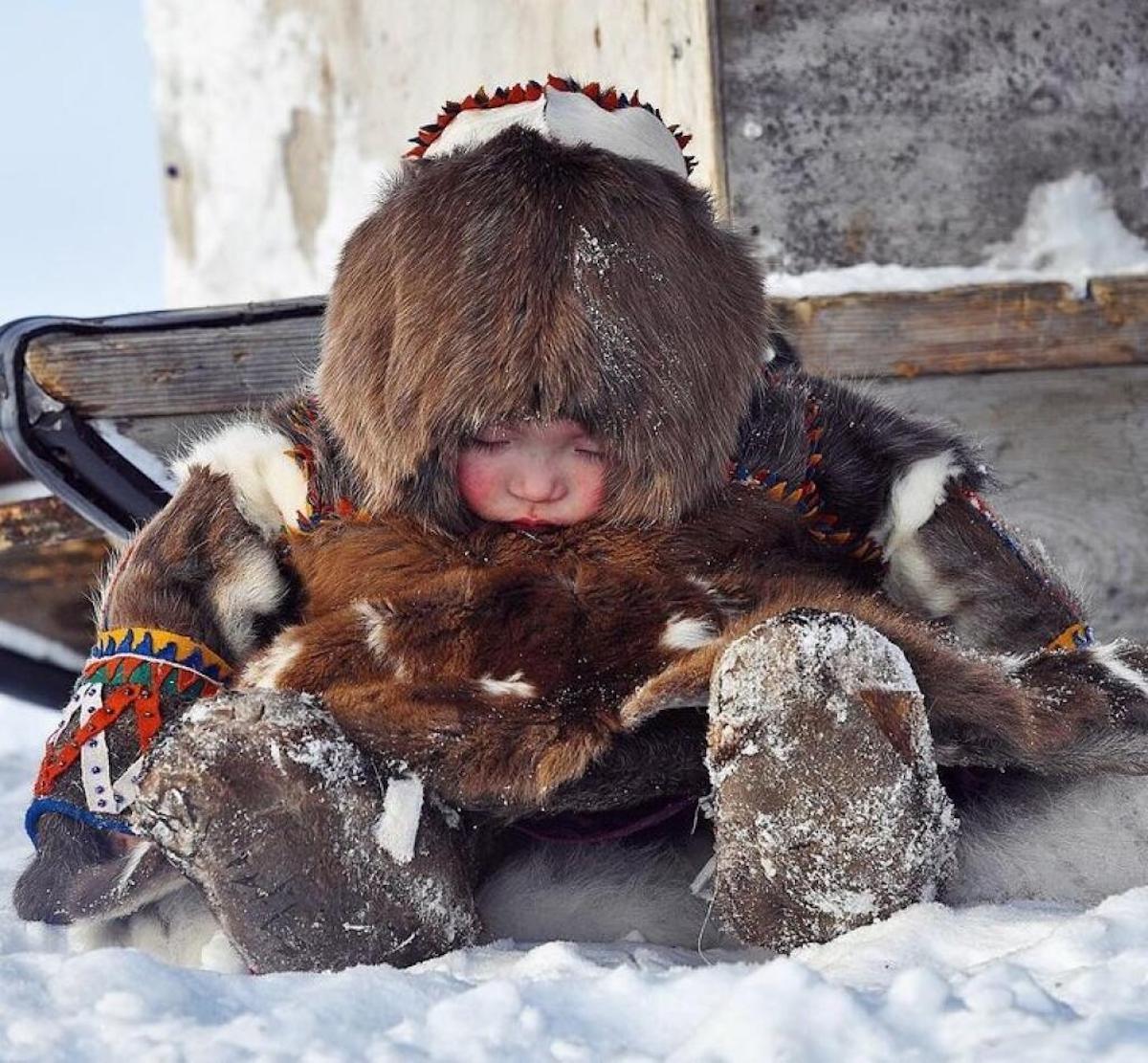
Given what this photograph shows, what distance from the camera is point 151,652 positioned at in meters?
1.51

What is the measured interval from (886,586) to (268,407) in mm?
709

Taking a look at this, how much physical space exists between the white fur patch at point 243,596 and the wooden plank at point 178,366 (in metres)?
0.78

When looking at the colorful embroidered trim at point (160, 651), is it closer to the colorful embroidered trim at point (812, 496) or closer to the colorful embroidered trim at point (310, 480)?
the colorful embroidered trim at point (310, 480)

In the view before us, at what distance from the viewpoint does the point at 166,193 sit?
5.17 m

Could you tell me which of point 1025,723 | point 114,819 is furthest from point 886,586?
point 114,819

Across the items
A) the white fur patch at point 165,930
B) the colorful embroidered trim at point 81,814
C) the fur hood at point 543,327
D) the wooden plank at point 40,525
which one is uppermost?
the fur hood at point 543,327

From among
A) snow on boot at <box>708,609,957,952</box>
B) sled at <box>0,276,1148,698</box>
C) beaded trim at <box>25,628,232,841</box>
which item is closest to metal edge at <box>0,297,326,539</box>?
sled at <box>0,276,1148,698</box>

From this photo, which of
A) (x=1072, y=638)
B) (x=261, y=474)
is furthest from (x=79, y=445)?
(x=1072, y=638)

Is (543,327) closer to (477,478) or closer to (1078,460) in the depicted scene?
(477,478)

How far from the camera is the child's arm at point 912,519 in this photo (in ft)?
5.19

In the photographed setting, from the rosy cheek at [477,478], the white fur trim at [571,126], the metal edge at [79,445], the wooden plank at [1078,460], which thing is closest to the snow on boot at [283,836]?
the rosy cheek at [477,478]

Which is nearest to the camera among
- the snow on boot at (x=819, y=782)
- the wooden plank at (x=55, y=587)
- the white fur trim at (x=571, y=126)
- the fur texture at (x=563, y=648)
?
the snow on boot at (x=819, y=782)

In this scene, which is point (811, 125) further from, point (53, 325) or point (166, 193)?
point (166, 193)

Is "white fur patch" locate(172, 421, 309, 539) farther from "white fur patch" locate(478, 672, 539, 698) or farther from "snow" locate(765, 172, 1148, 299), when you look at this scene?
"snow" locate(765, 172, 1148, 299)
